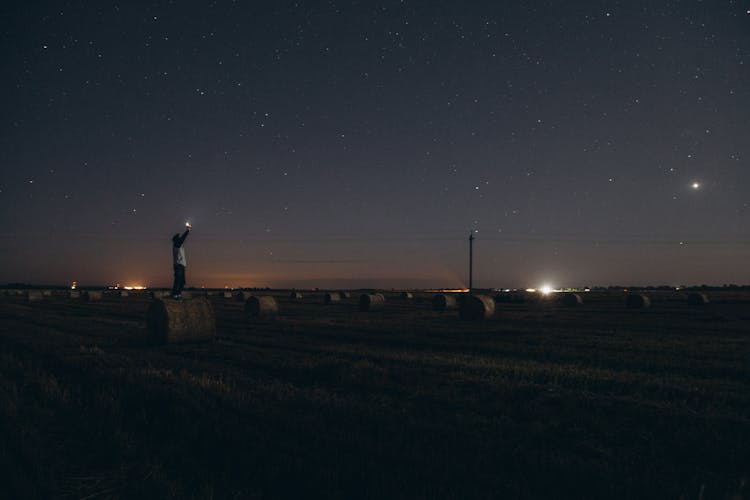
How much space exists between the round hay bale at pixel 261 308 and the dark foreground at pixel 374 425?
14.8 metres

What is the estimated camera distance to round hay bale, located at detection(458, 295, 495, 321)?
26156 mm

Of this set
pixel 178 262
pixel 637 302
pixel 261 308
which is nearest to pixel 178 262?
pixel 178 262

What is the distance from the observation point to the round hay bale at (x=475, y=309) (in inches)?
1030

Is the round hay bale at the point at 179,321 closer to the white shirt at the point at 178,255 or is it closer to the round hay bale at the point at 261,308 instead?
the white shirt at the point at 178,255

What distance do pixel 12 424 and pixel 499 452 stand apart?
619cm

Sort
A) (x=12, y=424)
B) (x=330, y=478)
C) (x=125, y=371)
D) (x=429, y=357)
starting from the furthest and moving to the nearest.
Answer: (x=429, y=357) → (x=125, y=371) → (x=12, y=424) → (x=330, y=478)

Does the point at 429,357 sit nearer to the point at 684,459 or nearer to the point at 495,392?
the point at 495,392

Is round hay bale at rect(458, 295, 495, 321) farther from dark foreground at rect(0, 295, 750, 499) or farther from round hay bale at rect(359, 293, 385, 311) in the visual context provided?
dark foreground at rect(0, 295, 750, 499)

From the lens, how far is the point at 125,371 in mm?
9391

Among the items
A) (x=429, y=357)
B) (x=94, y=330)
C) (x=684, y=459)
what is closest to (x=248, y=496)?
(x=684, y=459)

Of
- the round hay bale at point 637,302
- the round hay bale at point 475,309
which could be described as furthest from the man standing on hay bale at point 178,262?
the round hay bale at point 637,302

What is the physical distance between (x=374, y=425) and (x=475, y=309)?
20950 millimetres

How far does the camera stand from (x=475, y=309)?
26344mm

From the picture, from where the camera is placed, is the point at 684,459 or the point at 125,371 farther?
the point at 125,371
